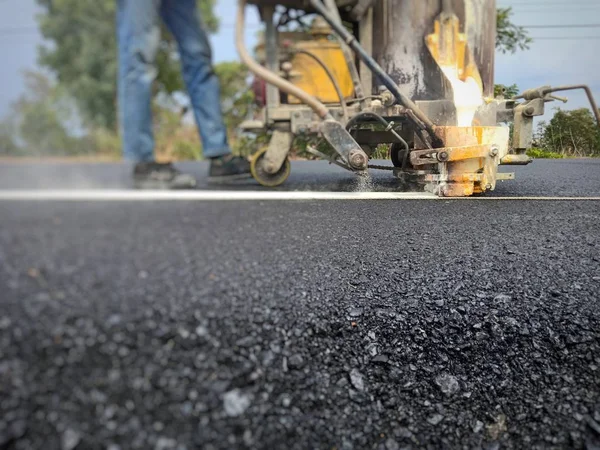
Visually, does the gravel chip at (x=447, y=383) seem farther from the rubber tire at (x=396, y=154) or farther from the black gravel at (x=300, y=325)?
the rubber tire at (x=396, y=154)

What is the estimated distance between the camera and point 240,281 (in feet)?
2.68

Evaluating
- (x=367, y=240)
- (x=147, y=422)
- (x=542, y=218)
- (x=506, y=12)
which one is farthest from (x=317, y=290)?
(x=506, y=12)

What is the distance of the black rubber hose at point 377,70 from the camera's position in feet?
2.13

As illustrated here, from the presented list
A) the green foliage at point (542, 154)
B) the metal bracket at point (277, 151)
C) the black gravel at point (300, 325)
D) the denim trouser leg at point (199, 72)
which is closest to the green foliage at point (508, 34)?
the green foliage at point (542, 154)

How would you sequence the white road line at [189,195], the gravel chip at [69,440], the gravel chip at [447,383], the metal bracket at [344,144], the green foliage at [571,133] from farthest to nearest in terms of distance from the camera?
the gravel chip at [447,383] → the green foliage at [571,133] → the metal bracket at [344,144] → the gravel chip at [69,440] → the white road line at [189,195]

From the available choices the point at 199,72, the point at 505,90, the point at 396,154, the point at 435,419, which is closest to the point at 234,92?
the point at 199,72

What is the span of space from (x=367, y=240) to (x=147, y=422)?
0.51 metres

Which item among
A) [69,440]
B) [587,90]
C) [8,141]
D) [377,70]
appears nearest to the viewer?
[8,141]

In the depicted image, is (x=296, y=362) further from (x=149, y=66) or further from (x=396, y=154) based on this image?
(x=149, y=66)

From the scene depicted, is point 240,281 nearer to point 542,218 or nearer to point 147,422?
point 147,422

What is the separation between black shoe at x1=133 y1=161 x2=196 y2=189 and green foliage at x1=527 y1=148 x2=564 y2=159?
590 mm

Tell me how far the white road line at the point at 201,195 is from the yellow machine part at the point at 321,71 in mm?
150

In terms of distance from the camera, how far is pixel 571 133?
84 centimetres

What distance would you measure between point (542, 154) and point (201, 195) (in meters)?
0.62
